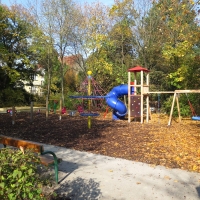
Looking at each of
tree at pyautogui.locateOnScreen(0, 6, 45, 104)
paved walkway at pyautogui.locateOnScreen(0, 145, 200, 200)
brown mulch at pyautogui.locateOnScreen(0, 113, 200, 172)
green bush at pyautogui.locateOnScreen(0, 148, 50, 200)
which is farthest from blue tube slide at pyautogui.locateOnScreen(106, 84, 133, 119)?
tree at pyautogui.locateOnScreen(0, 6, 45, 104)

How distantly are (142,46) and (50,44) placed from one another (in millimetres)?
7250

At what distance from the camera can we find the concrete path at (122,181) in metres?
3.54

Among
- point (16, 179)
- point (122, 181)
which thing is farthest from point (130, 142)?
point (16, 179)

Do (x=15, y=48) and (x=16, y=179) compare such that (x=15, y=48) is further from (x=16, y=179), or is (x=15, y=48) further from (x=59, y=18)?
(x=16, y=179)

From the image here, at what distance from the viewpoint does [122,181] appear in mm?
4043

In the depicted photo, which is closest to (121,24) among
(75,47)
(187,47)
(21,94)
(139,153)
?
(75,47)

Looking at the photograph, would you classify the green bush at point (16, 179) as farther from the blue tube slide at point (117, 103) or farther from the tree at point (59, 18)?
the tree at point (59, 18)

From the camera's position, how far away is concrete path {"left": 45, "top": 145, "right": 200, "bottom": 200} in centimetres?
354

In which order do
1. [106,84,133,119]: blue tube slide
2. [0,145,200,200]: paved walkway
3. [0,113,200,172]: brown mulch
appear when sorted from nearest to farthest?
[0,145,200,200]: paved walkway → [0,113,200,172]: brown mulch → [106,84,133,119]: blue tube slide

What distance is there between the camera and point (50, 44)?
18.3 meters

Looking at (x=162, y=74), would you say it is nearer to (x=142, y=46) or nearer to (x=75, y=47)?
(x=142, y=46)

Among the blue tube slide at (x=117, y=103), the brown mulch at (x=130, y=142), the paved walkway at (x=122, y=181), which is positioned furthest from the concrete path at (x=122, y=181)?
the blue tube slide at (x=117, y=103)

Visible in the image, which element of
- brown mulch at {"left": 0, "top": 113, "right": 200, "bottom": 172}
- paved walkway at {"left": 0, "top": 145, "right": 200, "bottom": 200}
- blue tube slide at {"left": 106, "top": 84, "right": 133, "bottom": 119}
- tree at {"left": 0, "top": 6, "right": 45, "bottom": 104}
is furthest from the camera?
tree at {"left": 0, "top": 6, "right": 45, "bottom": 104}

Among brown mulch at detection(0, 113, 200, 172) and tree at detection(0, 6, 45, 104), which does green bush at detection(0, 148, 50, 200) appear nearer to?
brown mulch at detection(0, 113, 200, 172)
